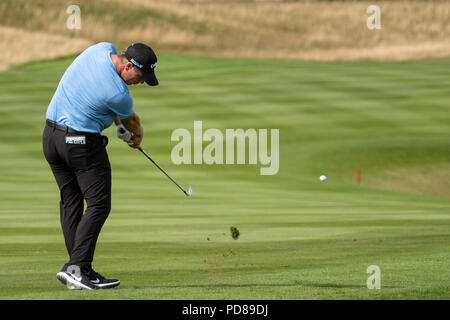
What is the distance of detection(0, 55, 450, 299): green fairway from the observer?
349 inches

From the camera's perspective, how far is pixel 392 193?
21297mm

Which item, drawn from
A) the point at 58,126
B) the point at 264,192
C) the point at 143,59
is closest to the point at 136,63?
the point at 143,59

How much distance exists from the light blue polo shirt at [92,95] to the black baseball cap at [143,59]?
185 millimetres

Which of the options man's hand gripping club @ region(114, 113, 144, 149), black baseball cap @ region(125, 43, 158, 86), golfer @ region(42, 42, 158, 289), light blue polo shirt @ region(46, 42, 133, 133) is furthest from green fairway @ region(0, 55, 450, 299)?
black baseball cap @ region(125, 43, 158, 86)

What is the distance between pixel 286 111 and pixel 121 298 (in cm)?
2512

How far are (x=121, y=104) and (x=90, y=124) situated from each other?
33cm

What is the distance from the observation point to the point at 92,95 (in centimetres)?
786

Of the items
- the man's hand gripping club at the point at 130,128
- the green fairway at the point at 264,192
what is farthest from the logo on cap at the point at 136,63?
the green fairway at the point at 264,192

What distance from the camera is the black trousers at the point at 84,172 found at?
8.00m

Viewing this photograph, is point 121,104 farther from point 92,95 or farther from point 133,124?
point 133,124

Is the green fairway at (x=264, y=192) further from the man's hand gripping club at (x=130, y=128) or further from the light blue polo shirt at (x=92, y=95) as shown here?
the light blue polo shirt at (x=92, y=95)

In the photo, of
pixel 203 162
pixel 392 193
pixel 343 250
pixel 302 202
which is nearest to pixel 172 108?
pixel 203 162

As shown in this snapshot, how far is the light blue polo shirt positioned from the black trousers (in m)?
0.11

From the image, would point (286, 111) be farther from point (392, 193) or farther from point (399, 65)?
point (399, 65)
